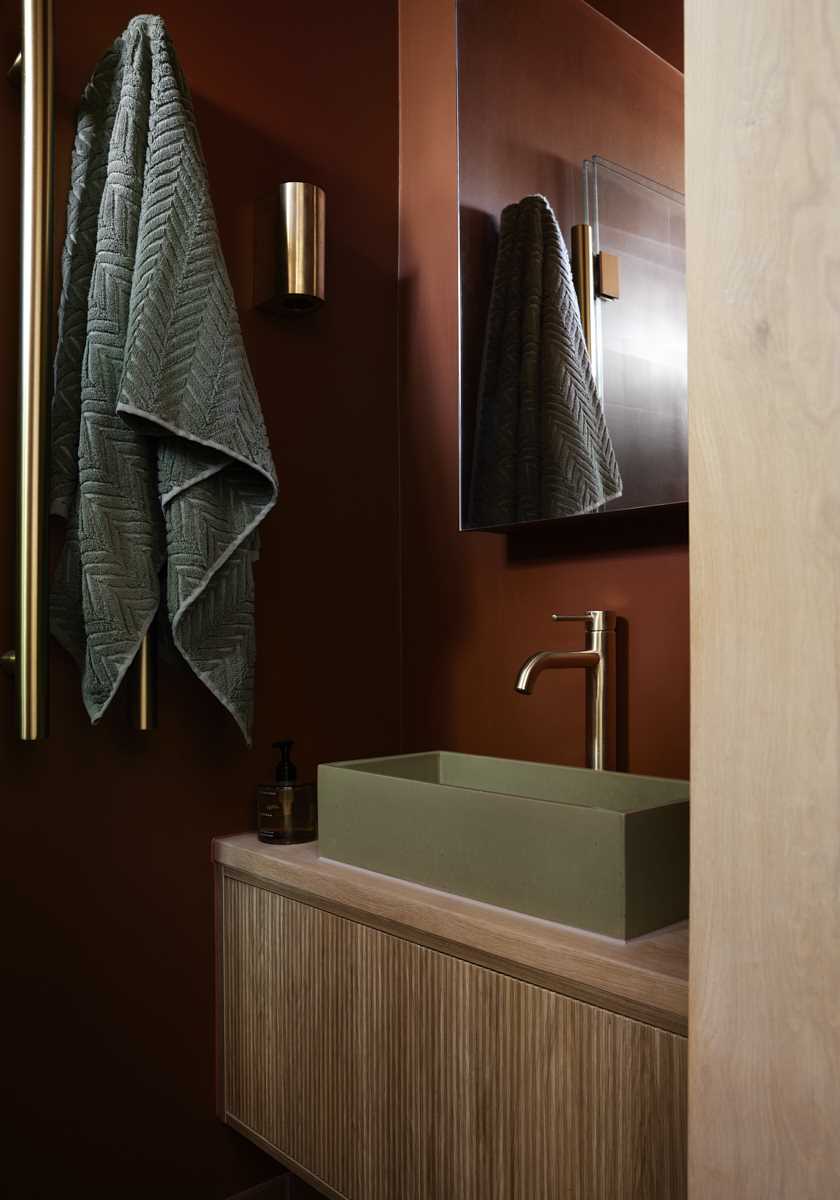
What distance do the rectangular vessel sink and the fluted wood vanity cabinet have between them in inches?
2.8

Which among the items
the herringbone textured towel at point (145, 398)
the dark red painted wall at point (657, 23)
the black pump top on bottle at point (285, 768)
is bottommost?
the black pump top on bottle at point (285, 768)

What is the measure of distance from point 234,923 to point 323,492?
0.62 metres

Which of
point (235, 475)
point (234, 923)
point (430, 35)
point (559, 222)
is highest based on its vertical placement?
point (430, 35)

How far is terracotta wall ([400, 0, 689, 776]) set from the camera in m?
1.20

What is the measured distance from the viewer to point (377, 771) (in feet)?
4.22

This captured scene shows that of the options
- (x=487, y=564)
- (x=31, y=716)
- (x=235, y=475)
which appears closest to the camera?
(x=31, y=716)

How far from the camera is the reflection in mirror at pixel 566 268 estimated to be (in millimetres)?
1146

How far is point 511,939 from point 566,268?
809 mm

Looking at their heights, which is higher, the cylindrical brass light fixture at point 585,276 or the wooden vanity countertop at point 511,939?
the cylindrical brass light fixture at point 585,276

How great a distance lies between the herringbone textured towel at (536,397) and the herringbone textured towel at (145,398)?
1.10 ft

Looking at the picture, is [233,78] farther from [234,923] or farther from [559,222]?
[234,923]

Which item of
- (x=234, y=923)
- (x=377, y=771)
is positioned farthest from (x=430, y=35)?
(x=234, y=923)

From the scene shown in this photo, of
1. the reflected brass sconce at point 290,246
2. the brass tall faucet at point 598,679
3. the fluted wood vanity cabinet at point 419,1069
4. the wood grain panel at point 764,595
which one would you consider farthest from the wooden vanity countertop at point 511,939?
the reflected brass sconce at point 290,246

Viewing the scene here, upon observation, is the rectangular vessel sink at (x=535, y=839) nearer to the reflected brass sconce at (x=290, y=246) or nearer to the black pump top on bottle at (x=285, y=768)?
the black pump top on bottle at (x=285, y=768)
